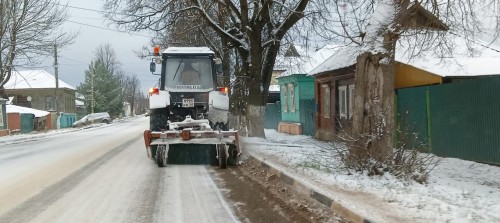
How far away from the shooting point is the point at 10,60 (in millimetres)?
31672

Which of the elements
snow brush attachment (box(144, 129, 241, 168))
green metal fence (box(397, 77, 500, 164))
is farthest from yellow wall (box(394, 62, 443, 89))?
snow brush attachment (box(144, 129, 241, 168))

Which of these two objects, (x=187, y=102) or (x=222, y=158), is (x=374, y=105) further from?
(x=187, y=102)

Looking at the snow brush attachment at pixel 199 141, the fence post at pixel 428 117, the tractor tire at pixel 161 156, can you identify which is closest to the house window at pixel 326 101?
the fence post at pixel 428 117

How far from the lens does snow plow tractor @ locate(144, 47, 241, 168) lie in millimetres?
13055

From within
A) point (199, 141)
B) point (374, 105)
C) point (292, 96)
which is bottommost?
point (199, 141)

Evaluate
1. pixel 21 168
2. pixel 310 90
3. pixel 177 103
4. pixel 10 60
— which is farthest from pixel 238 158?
pixel 10 60

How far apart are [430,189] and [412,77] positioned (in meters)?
8.80

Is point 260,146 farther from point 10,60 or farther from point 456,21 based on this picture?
point 10,60

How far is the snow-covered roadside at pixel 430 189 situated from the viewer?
5.71 meters

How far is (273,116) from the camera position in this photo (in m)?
35.0

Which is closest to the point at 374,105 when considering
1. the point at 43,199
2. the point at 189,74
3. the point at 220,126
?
the point at 220,126

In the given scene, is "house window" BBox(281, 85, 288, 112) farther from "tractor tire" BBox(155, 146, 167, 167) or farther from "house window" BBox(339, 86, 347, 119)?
"tractor tire" BBox(155, 146, 167, 167)

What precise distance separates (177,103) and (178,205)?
6.30m

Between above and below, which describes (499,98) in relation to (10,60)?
below
